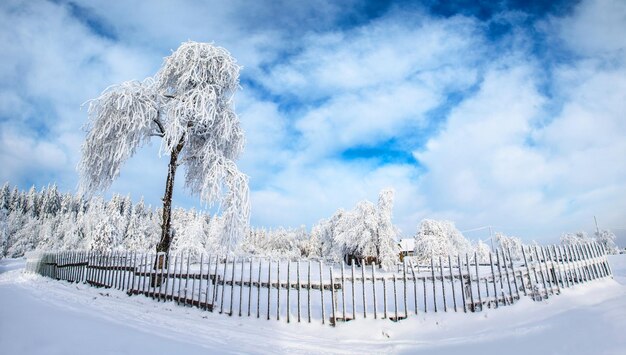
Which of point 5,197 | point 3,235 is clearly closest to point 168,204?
point 3,235

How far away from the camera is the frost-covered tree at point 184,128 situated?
445 inches

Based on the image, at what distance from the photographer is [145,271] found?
11.2 meters

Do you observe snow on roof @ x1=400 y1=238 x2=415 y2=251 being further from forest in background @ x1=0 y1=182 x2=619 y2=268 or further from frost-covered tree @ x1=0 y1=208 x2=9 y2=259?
frost-covered tree @ x1=0 y1=208 x2=9 y2=259

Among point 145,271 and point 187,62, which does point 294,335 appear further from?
point 187,62

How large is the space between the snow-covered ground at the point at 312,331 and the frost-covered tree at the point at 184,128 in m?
3.93

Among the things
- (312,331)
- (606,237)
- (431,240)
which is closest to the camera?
(312,331)

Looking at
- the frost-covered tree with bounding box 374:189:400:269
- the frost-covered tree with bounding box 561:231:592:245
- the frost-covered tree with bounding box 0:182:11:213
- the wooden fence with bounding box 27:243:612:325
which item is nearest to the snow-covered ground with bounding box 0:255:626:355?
the wooden fence with bounding box 27:243:612:325

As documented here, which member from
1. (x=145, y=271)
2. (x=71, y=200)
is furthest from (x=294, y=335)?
(x=71, y=200)

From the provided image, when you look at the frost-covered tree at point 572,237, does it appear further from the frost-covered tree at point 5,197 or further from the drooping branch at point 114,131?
the frost-covered tree at point 5,197

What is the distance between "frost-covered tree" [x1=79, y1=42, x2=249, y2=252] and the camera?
37.1 feet

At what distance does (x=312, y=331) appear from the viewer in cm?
798

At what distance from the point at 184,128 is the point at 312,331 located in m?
8.43

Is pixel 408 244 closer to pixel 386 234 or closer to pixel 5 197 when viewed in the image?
pixel 386 234

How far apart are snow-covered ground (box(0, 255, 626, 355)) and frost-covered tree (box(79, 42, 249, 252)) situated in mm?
3929
